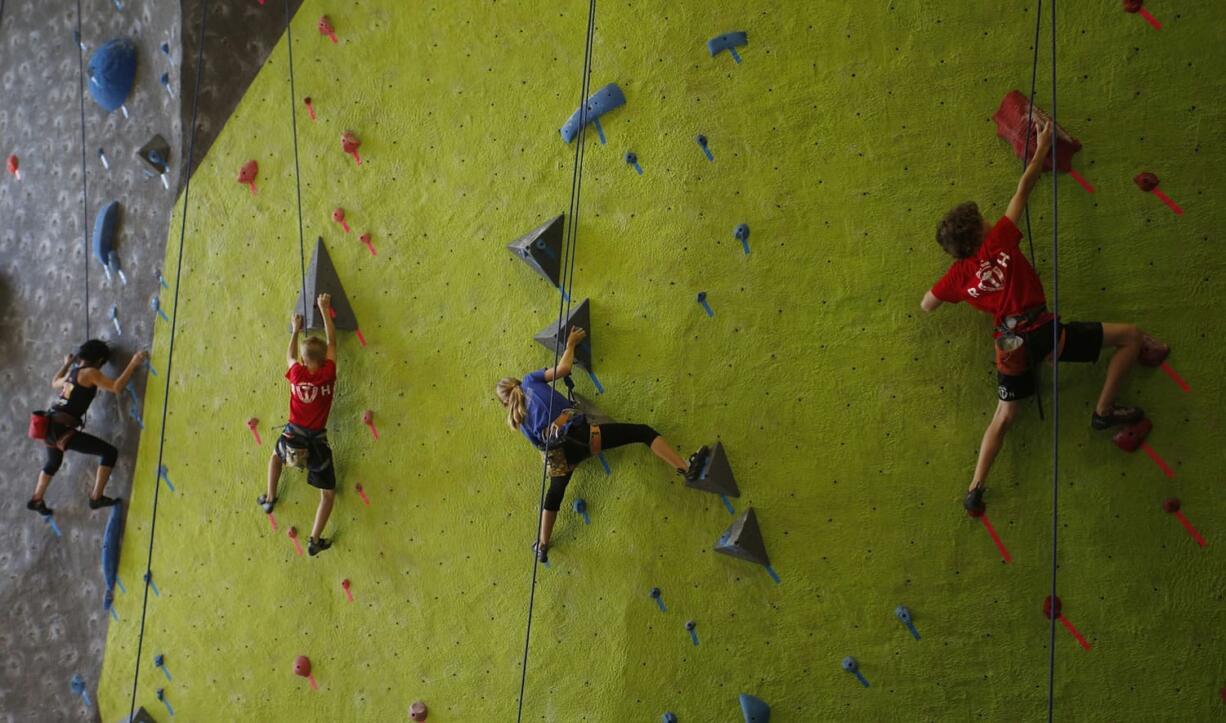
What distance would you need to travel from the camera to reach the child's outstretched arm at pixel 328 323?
408 centimetres

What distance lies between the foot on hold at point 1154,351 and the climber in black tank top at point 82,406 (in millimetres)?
3790

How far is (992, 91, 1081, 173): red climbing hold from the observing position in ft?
10.6

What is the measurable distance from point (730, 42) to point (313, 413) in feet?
6.59

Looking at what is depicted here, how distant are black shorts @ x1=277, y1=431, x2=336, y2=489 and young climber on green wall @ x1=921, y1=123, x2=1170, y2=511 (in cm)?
232

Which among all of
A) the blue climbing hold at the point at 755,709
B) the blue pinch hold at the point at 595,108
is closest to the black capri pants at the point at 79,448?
the blue pinch hold at the point at 595,108

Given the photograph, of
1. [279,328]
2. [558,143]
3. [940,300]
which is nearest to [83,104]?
[279,328]

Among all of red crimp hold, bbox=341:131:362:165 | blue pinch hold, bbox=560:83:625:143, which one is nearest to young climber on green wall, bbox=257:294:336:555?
red crimp hold, bbox=341:131:362:165

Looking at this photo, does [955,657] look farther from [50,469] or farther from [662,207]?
[50,469]

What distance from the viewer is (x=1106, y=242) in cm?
322

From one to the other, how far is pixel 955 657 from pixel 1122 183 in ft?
4.91

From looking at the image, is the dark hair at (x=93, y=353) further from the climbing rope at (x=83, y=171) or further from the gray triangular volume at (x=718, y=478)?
the gray triangular volume at (x=718, y=478)

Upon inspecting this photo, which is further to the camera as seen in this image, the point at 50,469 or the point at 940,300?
the point at 50,469

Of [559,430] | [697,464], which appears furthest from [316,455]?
[697,464]

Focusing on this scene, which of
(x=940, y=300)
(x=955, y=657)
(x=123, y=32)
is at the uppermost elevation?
(x=123, y=32)
